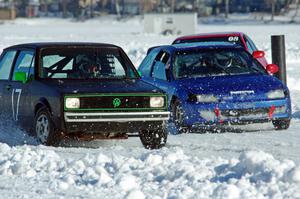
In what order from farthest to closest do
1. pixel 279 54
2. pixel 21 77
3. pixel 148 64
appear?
pixel 279 54
pixel 148 64
pixel 21 77

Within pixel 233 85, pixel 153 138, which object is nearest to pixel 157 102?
pixel 153 138

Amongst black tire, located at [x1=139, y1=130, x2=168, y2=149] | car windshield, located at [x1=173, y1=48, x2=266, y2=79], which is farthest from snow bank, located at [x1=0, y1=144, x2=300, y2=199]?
car windshield, located at [x1=173, y1=48, x2=266, y2=79]

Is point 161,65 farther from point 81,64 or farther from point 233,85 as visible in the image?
point 81,64

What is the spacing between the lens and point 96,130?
10.2 metres

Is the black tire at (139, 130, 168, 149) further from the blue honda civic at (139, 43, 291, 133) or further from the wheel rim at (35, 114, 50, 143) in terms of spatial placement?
Answer: the blue honda civic at (139, 43, 291, 133)

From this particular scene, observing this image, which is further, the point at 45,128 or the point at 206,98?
the point at 206,98

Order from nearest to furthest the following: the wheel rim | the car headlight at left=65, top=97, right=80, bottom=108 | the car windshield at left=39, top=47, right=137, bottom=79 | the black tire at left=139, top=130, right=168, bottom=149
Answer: the car headlight at left=65, top=97, right=80, bottom=108 → the wheel rim → the black tire at left=139, top=130, right=168, bottom=149 → the car windshield at left=39, top=47, right=137, bottom=79

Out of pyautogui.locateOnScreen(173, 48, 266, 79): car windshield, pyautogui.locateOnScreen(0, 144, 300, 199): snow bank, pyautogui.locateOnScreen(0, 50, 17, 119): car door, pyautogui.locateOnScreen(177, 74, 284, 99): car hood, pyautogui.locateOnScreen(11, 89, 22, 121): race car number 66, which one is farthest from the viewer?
pyautogui.locateOnScreen(173, 48, 266, 79): car windshield

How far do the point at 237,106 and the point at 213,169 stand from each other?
4268mm

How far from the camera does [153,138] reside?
10773mm

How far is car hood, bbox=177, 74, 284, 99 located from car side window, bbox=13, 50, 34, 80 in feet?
6.97

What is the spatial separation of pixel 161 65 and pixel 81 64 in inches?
97.1

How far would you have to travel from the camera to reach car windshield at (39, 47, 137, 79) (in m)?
11.2

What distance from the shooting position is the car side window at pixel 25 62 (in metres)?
11.5
